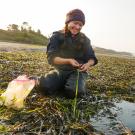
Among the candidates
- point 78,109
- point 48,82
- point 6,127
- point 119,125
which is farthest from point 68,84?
point 6,127

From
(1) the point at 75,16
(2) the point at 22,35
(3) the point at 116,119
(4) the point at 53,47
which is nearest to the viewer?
A: (3) the point at 116,119

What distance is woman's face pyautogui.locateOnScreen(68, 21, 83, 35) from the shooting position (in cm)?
568

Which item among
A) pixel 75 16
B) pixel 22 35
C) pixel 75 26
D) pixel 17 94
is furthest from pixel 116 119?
pixel 22 35

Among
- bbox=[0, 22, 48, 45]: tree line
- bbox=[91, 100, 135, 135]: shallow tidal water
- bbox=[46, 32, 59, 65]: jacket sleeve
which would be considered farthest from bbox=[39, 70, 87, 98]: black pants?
bbox=[0, 22, 48, 45]: tree line

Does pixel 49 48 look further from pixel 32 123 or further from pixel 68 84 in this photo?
pixel 32 123

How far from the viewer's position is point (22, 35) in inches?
1581

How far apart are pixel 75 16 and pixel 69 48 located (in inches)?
24.8

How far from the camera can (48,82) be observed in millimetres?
5781

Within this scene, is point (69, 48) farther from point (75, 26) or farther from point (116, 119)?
point (116, 119)

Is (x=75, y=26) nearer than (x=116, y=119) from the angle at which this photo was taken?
No

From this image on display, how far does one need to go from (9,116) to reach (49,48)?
2.04 m

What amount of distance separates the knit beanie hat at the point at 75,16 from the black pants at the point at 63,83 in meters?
0.93

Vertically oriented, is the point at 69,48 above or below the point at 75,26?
below

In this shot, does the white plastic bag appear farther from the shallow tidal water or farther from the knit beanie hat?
the knit beanie hat
